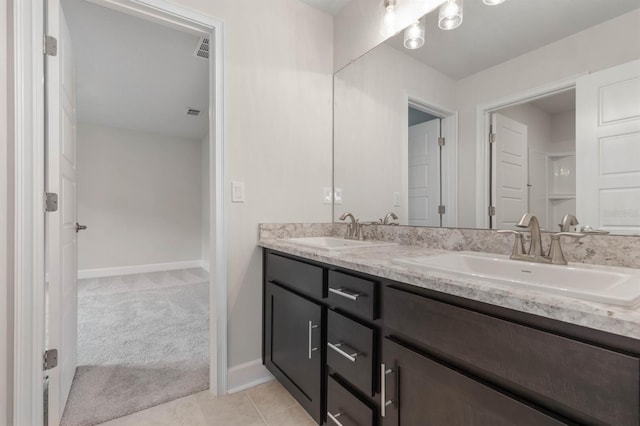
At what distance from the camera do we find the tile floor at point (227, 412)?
1.42 meters

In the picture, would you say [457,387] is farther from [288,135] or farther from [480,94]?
[288,135]

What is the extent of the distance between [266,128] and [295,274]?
924 millimetres

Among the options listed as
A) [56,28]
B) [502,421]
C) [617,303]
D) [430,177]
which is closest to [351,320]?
[502,421]

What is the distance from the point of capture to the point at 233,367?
1693mm

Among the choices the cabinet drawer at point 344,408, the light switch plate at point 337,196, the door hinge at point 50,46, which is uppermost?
the door hinge at point 50,46

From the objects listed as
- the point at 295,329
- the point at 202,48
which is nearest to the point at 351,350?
the point at 295,329

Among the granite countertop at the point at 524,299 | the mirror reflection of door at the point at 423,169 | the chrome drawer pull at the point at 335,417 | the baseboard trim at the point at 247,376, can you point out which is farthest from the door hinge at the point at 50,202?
the mirror reflection of door at the point at 423,169

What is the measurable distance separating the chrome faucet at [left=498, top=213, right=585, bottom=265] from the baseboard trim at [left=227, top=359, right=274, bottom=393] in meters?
1.48

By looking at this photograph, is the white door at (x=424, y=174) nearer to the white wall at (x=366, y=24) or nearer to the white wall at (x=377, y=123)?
the white wall at (x=377, y=123)

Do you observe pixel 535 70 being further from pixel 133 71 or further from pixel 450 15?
pixel 133 71

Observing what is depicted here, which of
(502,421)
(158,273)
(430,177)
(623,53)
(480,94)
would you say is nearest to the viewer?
(502,421)

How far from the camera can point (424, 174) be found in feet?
5.23

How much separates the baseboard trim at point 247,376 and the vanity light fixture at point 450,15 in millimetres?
2081

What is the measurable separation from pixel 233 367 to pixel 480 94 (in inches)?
75.1
